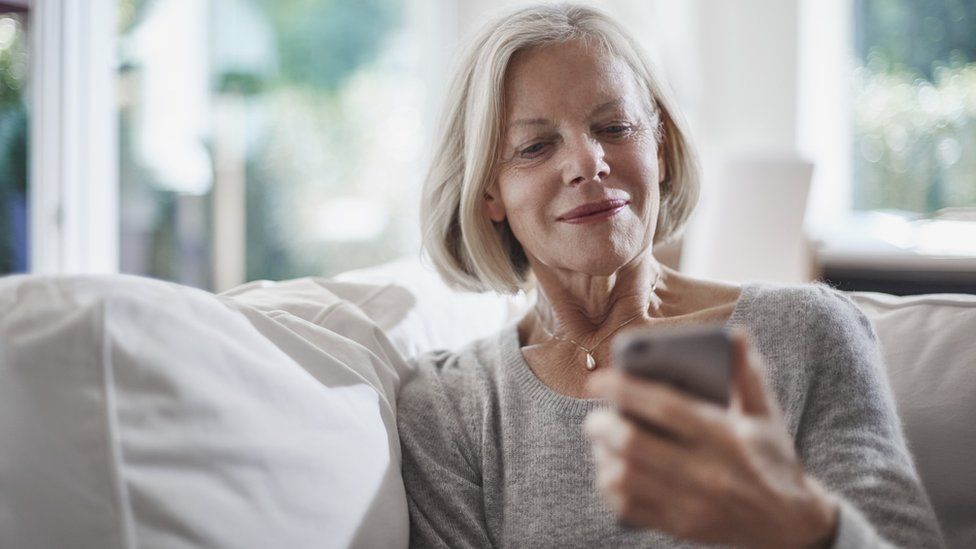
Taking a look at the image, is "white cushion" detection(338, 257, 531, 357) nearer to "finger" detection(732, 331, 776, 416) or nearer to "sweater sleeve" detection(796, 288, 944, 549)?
"sweater sleeve" detection(796, 288, 944, 549)

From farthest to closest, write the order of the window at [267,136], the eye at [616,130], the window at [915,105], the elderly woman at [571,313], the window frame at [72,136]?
the window at [915,105], the window at [267,136], the window frame at [72,136], the eye at [616,130], the elderly woman at [571,313]

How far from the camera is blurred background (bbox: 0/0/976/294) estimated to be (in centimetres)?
253

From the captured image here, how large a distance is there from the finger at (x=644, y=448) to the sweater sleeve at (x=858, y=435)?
273 mm

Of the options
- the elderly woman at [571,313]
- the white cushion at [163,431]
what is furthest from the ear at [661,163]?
the white cushion at [163,431]

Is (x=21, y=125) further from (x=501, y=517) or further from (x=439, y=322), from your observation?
(x=501, y=517)

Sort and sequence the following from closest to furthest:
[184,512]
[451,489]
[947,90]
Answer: [184,512] < [451,489] < [947,90]

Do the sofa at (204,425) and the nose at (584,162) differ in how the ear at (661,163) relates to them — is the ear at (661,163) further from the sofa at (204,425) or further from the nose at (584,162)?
the sofa at (204,425)

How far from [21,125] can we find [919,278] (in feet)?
8.99

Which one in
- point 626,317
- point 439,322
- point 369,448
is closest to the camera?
point 369,448

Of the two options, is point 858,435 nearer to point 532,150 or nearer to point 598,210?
point 598,210

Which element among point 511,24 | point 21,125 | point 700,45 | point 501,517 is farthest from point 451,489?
point 700,45

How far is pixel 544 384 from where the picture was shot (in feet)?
4.15

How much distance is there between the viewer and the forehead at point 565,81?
1.26 metres

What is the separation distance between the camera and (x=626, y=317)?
133 cm
